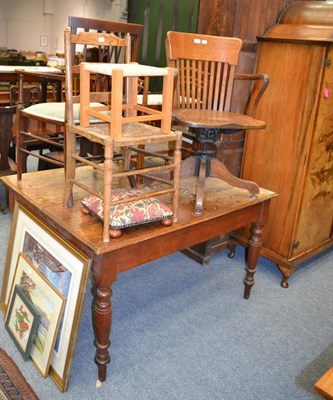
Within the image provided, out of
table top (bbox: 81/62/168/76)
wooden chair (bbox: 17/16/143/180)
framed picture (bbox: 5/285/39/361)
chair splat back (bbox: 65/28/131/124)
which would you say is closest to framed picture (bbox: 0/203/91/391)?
framed picture (bbox: 5/285/39/361)

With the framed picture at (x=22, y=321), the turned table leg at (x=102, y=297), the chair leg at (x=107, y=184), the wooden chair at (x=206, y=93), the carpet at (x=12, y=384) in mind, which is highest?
the wooden chair at (x=206, y=93)

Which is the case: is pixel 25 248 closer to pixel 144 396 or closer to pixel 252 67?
pixel 144 396

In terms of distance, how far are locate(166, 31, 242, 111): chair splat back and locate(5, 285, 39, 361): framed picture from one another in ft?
3.87

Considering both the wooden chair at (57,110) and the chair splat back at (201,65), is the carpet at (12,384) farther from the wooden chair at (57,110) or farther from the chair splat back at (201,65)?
the chair splat back at (201,65)

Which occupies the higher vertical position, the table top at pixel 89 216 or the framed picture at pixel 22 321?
the table top at pixel 89 216

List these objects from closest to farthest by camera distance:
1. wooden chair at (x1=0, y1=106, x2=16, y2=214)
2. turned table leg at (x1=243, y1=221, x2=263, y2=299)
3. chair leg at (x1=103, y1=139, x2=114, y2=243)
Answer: chair leg at (x1=103, y1=139, x2=114, y2=243)
turned table leg at (x1=243, y1=221, x2=263, y2=299)
wooden chair at (x1=0, y1=106, x2=16, y2=214)

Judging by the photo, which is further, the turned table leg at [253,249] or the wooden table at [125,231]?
the turned table leg at [253,249]

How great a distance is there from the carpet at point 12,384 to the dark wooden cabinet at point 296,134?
1567 millimetres

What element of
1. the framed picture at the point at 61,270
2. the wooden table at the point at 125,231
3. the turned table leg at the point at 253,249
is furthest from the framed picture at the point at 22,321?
the turned table leg at the point at 253,249

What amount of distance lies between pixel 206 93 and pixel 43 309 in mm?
1314

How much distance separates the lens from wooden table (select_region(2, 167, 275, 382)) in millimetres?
1551

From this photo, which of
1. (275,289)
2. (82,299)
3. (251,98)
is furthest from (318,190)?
(82,299)

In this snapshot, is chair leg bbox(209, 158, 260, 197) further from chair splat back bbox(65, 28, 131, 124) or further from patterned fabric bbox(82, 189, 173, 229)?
chair splat back bbox(65, 28, 131, 124)

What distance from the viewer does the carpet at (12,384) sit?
Answer: 1613 mm
